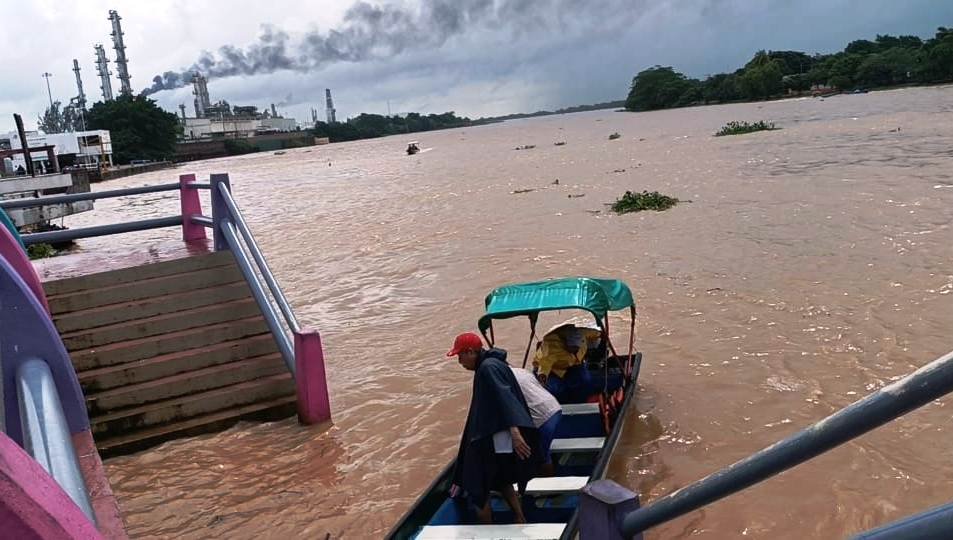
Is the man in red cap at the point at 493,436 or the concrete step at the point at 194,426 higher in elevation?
the man in red cap at the point at 493,436

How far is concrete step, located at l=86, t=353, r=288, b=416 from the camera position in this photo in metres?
6.71

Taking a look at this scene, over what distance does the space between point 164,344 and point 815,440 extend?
22.4 feet

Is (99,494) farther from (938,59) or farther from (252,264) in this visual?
(938,59)

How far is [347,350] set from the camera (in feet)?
33.9

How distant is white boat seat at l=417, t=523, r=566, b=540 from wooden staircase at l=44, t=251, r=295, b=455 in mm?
3133

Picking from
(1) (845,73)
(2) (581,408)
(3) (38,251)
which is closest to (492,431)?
(2) (581,408)

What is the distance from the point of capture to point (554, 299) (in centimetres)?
662

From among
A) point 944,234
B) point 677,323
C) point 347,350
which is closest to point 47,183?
point 347,350

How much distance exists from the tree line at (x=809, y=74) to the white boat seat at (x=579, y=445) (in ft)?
281

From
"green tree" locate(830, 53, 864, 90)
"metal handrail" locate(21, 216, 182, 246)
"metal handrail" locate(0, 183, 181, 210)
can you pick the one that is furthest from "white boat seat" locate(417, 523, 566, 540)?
"green tree" locate(830, 53, 864, 90)

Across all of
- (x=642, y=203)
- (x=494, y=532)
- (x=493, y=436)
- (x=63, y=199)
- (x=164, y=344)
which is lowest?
(x=494, y=532)

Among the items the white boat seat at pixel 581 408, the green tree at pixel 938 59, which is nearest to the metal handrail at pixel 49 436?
the white boat seat at pixel 581 408

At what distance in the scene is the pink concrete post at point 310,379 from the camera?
6.64 metres

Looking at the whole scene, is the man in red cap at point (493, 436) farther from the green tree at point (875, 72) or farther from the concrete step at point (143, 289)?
the green tree at point (875, 72)
